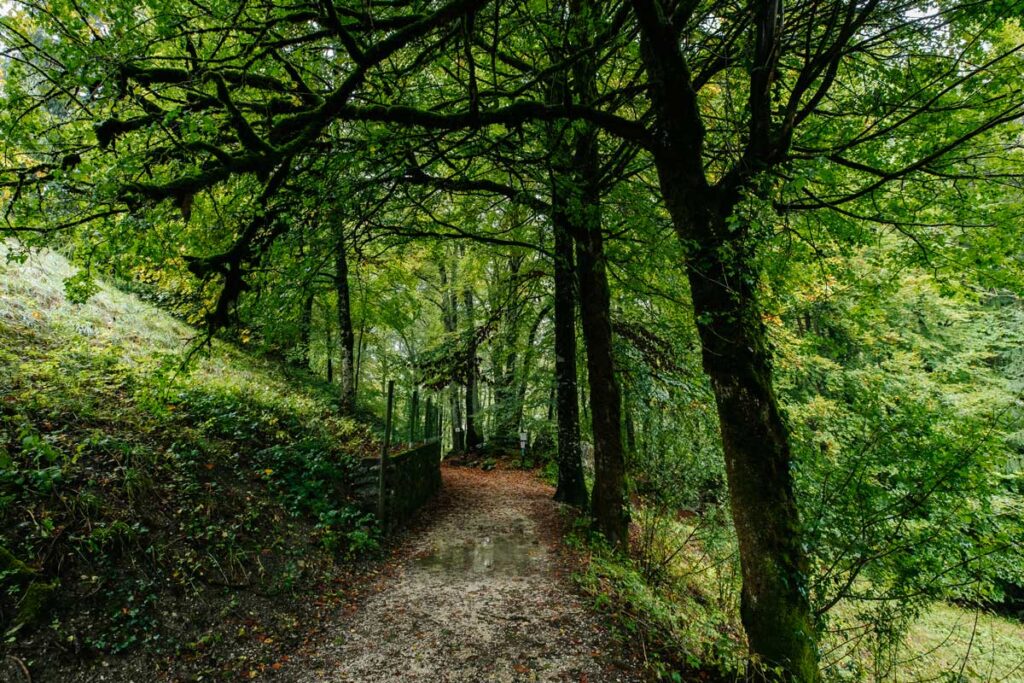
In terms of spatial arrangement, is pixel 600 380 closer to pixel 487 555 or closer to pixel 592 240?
pixel 592 240

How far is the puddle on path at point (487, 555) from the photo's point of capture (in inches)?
261

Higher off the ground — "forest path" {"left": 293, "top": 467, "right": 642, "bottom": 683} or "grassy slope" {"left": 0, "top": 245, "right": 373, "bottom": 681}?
"grassy slope" {"left": 0, "top": 245, "right": 373, "bottom": 681}

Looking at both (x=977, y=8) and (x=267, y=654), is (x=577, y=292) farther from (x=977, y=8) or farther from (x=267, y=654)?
(x=267, y=654)

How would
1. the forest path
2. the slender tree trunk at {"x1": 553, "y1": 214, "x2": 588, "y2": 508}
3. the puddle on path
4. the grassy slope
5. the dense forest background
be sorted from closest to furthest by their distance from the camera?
the dense forest background
the grassy slope
the forest path
the puddle on path
the slender tree trunk at {"x1": 553, "y1": 214, "x2": 588, "y2": 508}

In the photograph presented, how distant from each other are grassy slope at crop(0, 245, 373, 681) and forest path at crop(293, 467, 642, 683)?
30.6 inches

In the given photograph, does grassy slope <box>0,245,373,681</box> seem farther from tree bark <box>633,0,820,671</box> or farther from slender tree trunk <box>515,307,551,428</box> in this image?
slender tree trunk <box>515,307,551,428</box>

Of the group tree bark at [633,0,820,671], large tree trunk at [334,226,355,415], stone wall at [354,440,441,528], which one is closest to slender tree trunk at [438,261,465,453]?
Answer: large tree trunk at [334,226,355,415]

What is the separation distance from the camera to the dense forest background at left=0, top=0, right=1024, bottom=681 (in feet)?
11.4


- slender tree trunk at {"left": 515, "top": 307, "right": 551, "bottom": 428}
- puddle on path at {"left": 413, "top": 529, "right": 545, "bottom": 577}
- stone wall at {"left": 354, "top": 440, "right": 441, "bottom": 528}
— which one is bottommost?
puddle on path at {"left": 413, "top": 529, "right": 545, "bottom": 577}

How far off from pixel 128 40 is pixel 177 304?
3.80 meters

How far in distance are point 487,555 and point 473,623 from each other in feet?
7.10

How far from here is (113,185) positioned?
3.10m

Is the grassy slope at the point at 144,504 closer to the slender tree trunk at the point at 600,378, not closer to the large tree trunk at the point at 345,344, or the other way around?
the large tree trunk at the point at 345,344

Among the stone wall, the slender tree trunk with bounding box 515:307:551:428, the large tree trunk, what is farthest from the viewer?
the slender tree trunk with bounding box 515:307:551:428
